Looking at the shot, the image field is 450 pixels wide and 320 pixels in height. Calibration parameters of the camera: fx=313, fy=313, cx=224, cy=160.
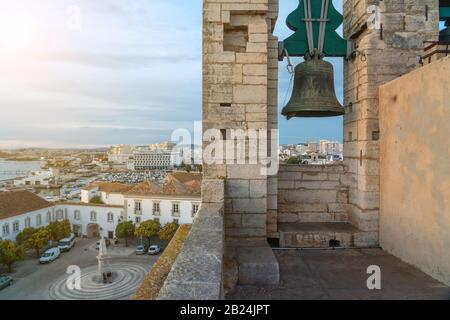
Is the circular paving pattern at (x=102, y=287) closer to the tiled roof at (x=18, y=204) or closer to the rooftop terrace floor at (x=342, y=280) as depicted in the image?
the tiled roof at (x=18, y=204)

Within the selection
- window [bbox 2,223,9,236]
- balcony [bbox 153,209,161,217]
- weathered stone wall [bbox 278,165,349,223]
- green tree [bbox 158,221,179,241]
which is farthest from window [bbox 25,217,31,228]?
weathered stone wall [bbox 278,165,349,223]

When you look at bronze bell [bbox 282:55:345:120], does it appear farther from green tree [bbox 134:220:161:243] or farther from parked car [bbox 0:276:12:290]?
green tree [bbox 134:220:161:243]

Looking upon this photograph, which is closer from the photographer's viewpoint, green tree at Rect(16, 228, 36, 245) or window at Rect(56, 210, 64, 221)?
green tree at Rect(16, 228, 36, 245)

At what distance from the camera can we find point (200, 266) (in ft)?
6.43

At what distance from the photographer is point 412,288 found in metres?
3.04

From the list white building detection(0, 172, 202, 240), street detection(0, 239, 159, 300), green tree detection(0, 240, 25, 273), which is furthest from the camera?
white building detection(0, 172, 202, 240)

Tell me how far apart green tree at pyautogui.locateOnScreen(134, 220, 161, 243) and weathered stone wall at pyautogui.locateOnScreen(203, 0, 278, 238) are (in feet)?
76.4

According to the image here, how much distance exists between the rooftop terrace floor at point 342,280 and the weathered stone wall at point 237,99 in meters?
0.73

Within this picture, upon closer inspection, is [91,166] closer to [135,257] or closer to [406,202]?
[135,257]

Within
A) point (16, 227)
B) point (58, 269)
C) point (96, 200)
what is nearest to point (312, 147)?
point (58, 269)

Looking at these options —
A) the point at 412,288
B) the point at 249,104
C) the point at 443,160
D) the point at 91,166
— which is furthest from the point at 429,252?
the point at 91,166

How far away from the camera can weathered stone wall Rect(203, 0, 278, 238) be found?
402 centimetres

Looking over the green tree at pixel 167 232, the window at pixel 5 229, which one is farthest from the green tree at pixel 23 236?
the green tree at pixel 167 232
